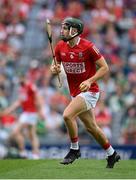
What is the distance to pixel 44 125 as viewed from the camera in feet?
66.4

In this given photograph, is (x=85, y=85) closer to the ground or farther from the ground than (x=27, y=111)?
farther from the ground

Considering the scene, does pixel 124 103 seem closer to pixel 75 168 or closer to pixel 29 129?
pixel 29 129

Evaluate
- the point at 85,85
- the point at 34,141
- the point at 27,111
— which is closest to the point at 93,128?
the point at 85,85

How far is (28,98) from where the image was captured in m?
18.7

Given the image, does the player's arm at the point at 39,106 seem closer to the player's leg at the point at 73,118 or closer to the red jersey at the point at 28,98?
the red jersey at the point at 28,98

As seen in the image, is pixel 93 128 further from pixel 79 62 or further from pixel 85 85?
pixel 79 62

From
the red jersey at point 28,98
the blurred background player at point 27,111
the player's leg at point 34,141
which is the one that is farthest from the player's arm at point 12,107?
the player's leg at point 34,141

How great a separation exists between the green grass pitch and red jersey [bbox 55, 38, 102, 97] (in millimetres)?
1180

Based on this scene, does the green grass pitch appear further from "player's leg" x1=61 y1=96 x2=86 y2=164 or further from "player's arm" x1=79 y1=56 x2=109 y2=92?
"player's arm" x1=79 y1=56 x2=109 y2=92

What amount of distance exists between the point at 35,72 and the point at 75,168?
9016 mm

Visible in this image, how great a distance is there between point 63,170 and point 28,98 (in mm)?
7005

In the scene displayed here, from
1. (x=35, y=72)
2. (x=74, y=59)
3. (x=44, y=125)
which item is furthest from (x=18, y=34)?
(x=74, y=59)

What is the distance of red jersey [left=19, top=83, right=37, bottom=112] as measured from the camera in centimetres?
1861

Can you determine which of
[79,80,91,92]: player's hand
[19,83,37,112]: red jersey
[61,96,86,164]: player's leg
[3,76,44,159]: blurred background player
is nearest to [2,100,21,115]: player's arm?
[3,76,44,159]: blurred background player
